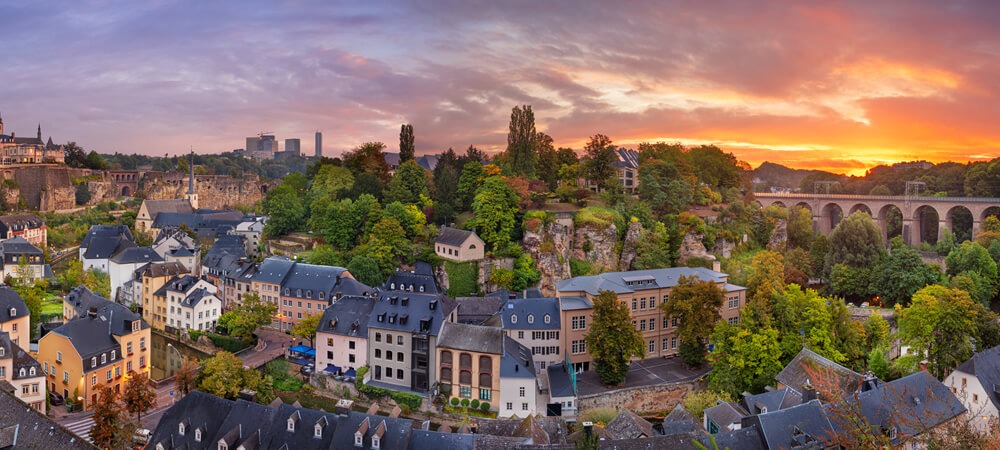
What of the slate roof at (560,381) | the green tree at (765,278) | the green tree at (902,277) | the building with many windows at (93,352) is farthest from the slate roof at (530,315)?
the green tree at (902,277)

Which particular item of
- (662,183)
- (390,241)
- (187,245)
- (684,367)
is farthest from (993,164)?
(187,245)

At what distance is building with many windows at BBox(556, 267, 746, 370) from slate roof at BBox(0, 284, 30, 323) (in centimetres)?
2690

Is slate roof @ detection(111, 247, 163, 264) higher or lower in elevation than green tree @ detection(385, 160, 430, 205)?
lower

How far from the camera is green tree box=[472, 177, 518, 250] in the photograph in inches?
1795

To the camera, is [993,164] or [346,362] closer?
[346,362]

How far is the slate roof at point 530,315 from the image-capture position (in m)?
35.0

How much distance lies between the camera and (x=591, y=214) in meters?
48.0

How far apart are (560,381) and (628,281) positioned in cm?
748

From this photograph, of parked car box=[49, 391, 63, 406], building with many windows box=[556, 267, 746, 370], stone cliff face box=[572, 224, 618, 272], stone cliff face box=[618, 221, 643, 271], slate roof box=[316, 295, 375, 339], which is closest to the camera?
parked car box=[49, 391, 63, 406]

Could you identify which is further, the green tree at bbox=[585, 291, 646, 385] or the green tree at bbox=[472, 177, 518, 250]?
the green tree at bbox=[472, 177, 518, 250]

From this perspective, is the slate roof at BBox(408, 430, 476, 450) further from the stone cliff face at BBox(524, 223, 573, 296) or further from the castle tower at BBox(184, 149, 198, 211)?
the castle tower at BBox(184, 149, 198, 211)

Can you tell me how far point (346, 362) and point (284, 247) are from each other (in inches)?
889

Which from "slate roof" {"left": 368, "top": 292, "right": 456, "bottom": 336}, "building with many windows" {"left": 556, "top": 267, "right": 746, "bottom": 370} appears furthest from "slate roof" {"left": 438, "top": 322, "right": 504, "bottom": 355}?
"building with many windows" {"left": 556, "top": 267, "right": 746, "bottom": 370}

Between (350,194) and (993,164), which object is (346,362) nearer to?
(350,194)
